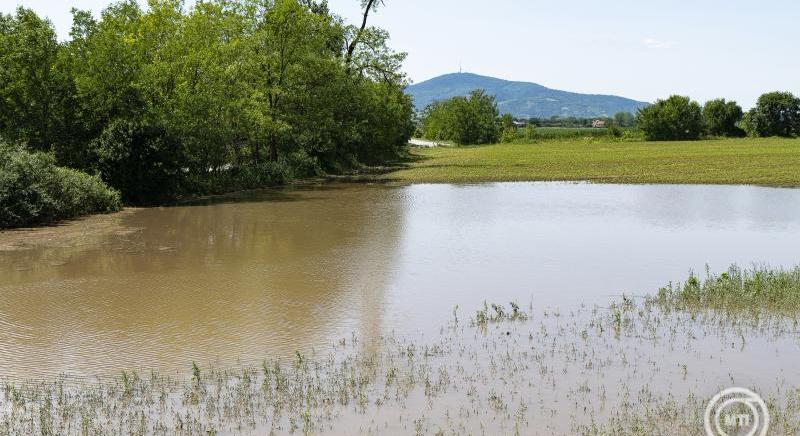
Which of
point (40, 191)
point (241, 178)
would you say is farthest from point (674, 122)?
point (40, 191)

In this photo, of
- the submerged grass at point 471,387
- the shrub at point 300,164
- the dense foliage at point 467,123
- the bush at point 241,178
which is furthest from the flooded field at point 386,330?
the dense foliage at point 467,123

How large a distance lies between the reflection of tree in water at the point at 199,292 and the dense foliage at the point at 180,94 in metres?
5.67

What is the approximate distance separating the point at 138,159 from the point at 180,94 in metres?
4.30

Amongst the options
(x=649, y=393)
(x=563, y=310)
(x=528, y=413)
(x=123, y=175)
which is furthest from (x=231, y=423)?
(x=123, y=175)

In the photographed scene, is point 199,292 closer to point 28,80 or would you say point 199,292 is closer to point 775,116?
point 28,80

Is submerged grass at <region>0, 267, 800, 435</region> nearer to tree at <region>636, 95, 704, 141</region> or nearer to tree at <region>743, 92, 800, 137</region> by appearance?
tree at <region>636, 95, 704, 141</region>

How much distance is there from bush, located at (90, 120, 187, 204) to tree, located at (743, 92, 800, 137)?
4265 inches

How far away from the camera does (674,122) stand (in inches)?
4606

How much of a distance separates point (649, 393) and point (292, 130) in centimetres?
3566

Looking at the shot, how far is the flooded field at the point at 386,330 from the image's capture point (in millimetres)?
8164

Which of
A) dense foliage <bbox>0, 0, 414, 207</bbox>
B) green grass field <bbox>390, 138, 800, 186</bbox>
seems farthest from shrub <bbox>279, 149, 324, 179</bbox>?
green grass field <bbox>390, 138, 800, 186</bbox>

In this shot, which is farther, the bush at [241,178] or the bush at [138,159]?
the bush at [241,178]

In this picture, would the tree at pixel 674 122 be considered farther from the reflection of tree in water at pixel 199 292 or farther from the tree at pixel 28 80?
the tree at pixel 28 80

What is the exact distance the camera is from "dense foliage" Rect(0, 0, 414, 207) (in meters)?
27.9
